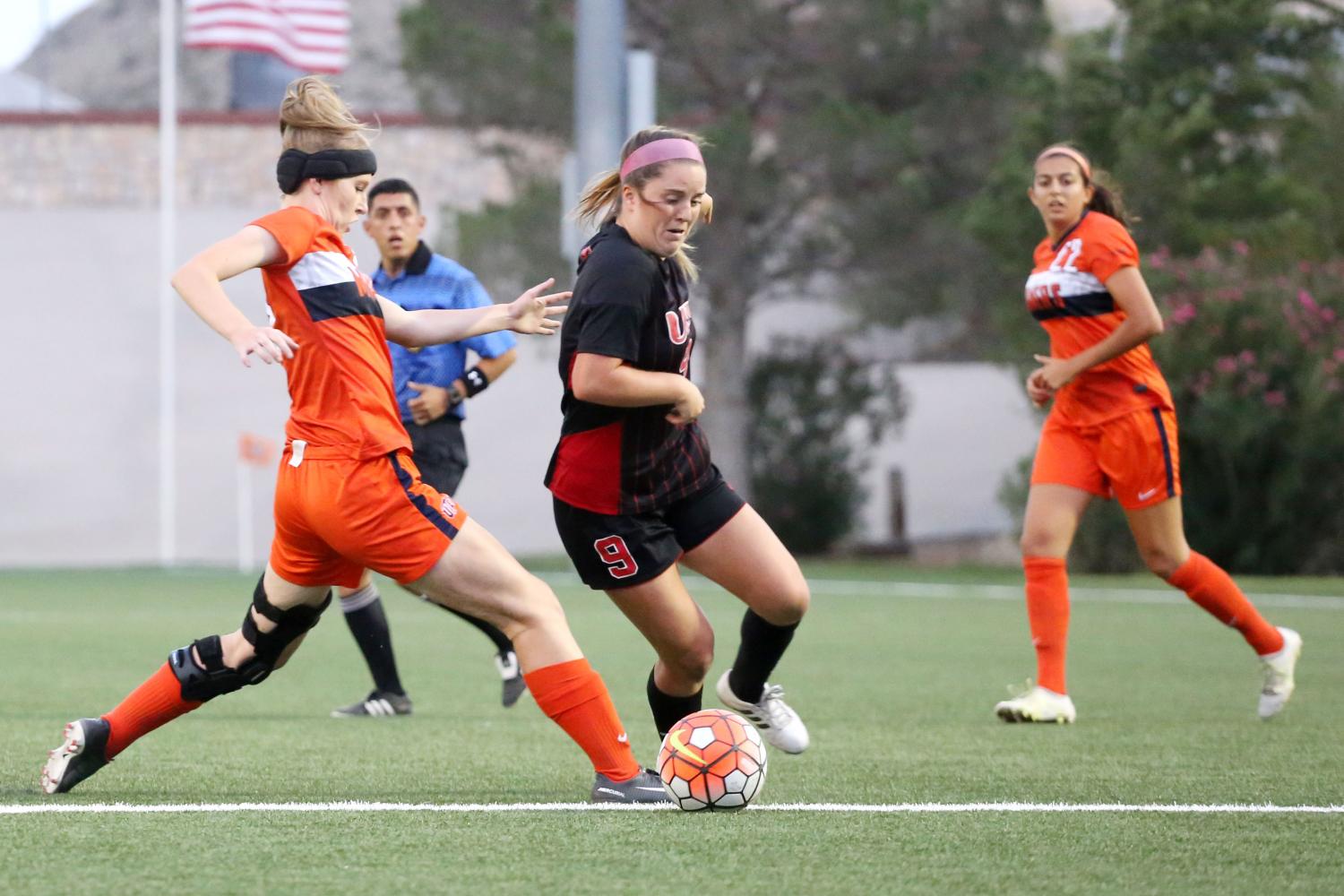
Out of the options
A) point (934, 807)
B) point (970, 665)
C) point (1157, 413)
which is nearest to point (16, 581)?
point (970, 665)

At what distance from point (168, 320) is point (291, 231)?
20.0 metres

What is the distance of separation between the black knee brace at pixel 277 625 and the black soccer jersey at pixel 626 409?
770mm

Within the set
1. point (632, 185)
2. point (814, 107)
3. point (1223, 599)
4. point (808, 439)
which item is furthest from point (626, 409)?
point (808, 439)

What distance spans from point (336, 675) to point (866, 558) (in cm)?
1628

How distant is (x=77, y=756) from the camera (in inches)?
197

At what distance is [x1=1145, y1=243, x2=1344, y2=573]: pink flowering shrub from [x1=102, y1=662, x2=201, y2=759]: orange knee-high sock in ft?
48.3

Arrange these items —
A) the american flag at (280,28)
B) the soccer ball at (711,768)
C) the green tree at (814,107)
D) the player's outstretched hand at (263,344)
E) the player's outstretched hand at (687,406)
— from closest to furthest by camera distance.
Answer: the player's outstretched hand at (263,344)
the soccer ball at (711,768)
the player's outstretched hand at (687,406)
the american flag at (280,28)
the green tree at (814,107)

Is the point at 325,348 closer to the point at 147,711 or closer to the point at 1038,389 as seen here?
the point at 147,711

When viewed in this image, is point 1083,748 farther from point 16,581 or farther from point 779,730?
point 16,581

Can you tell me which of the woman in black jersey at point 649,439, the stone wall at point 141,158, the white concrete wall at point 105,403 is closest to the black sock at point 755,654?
the woman in black jersey at point 649,439

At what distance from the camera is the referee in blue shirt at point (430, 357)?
7.89 metres

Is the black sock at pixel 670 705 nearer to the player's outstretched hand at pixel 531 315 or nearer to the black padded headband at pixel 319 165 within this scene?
the player's outstretched hand at pixel 531 315

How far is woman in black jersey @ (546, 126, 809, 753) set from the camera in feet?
16.0

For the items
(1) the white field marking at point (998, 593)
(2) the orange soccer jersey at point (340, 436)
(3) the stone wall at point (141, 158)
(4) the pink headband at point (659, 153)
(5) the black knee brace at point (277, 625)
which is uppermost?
(3) the stone wall at point (141, 158)
